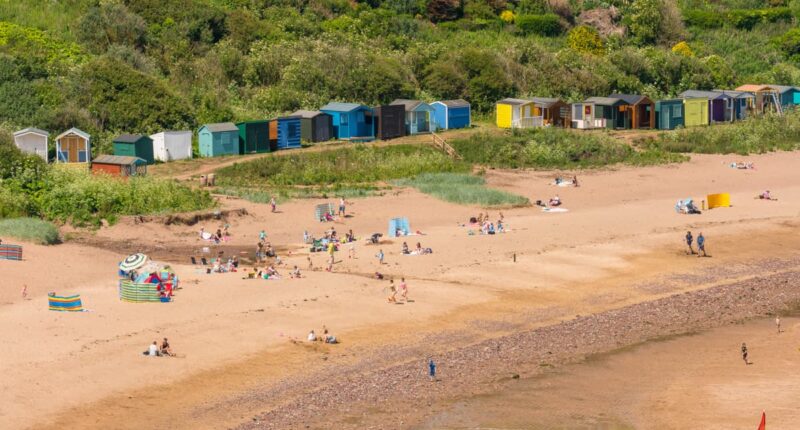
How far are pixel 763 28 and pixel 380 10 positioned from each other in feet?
97.2

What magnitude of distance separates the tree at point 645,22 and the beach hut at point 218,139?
41.4m

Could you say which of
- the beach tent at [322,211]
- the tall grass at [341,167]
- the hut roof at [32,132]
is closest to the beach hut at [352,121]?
the tall grass at [341,167]

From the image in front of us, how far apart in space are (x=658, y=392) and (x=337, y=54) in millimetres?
45723

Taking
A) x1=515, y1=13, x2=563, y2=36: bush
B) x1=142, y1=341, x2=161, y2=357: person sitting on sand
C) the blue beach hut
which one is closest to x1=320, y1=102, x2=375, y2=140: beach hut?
the blue beach hut

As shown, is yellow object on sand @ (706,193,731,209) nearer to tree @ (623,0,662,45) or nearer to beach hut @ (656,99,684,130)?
beach hut @ (656,99,684,130)

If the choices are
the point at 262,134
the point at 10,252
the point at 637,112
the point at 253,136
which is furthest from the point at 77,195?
the point at 637,112

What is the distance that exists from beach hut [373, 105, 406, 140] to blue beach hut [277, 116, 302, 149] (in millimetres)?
4229

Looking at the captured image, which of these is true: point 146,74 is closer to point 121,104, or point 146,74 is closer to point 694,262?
point 121,104

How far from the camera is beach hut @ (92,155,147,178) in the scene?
2112 inches

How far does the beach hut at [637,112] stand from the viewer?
72.2 metres

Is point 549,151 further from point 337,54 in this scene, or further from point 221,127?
point 337,54

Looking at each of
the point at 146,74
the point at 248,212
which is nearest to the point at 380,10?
the point at 146,74

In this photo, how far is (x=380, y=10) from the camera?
9056 centimetres

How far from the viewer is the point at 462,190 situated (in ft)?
178
